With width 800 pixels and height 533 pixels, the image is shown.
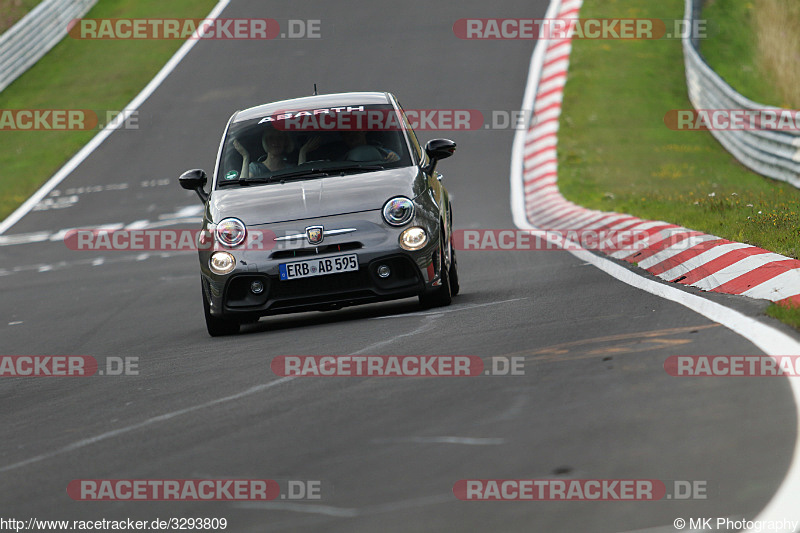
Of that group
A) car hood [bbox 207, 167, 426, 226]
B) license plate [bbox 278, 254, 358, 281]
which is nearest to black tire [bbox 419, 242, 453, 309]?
car hood [bbox 207, 167, 426, 226]

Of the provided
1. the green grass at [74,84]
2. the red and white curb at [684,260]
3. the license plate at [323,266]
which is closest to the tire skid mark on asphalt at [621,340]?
the red and white curb at [684,260]

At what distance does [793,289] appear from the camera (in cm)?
736

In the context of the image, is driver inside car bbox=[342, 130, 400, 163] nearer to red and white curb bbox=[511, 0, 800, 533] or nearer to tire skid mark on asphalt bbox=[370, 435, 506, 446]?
red and white curb bbox=[511, 0, 800, 533]

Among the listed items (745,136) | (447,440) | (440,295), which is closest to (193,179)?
(440,295)

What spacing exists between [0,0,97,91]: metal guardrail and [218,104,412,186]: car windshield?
62.1 feet

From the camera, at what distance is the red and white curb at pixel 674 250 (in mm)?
7926

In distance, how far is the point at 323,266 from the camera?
8820mm

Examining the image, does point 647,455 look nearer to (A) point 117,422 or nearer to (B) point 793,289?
(A) point 117,422

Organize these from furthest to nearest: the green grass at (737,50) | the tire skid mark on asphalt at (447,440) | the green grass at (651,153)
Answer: the green grass at (737,50), the green grass at (651,153), the tire skid mark on asphalt at (447,440)

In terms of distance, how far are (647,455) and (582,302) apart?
13.7ft

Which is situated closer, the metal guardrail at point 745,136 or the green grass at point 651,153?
the green grass at point 651,153

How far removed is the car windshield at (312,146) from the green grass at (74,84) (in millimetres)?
11816

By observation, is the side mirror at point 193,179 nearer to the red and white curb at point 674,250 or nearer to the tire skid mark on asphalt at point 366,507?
the red and white curb at point 674,250

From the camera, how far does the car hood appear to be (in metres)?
9.02
